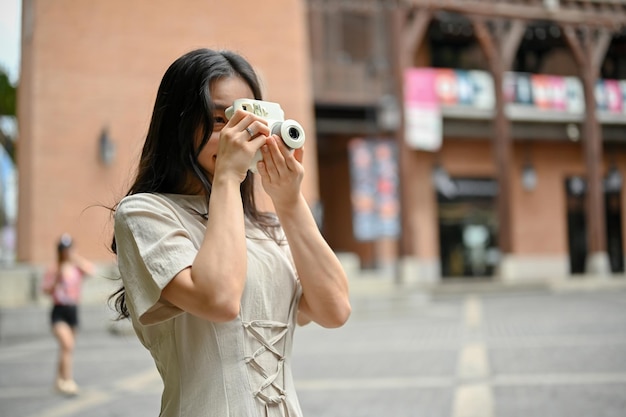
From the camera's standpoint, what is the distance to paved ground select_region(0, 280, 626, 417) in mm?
5336

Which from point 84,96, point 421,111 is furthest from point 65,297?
point 421,111

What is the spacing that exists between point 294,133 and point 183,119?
254 mm

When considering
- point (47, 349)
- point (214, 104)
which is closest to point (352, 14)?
point (47, 349)

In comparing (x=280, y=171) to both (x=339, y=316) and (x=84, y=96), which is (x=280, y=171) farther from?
(x=84, y=96)

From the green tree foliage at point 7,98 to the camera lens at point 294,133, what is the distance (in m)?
22.6

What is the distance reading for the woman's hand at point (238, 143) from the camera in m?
1.34

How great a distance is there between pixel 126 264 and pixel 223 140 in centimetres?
32

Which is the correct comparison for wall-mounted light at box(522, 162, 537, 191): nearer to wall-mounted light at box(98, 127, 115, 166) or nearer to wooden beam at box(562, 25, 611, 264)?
wooden beam at box(562, 25, 611, 264)

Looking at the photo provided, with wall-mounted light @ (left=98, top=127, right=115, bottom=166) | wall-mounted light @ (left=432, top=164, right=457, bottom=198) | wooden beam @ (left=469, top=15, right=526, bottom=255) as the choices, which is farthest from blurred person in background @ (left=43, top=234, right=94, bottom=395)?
wall-mounted light @ (left=432, top=164, right=457, bottom=198)

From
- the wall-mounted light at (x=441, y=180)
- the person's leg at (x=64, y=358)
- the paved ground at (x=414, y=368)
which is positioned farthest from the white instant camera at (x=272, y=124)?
the wall-mounted light at (x=441, y=180)

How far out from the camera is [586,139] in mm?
21141

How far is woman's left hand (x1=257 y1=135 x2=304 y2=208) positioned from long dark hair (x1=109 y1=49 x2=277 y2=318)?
141mm

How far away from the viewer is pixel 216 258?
128 centimetres

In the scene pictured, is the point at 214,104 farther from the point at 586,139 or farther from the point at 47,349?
the point at 586,139
